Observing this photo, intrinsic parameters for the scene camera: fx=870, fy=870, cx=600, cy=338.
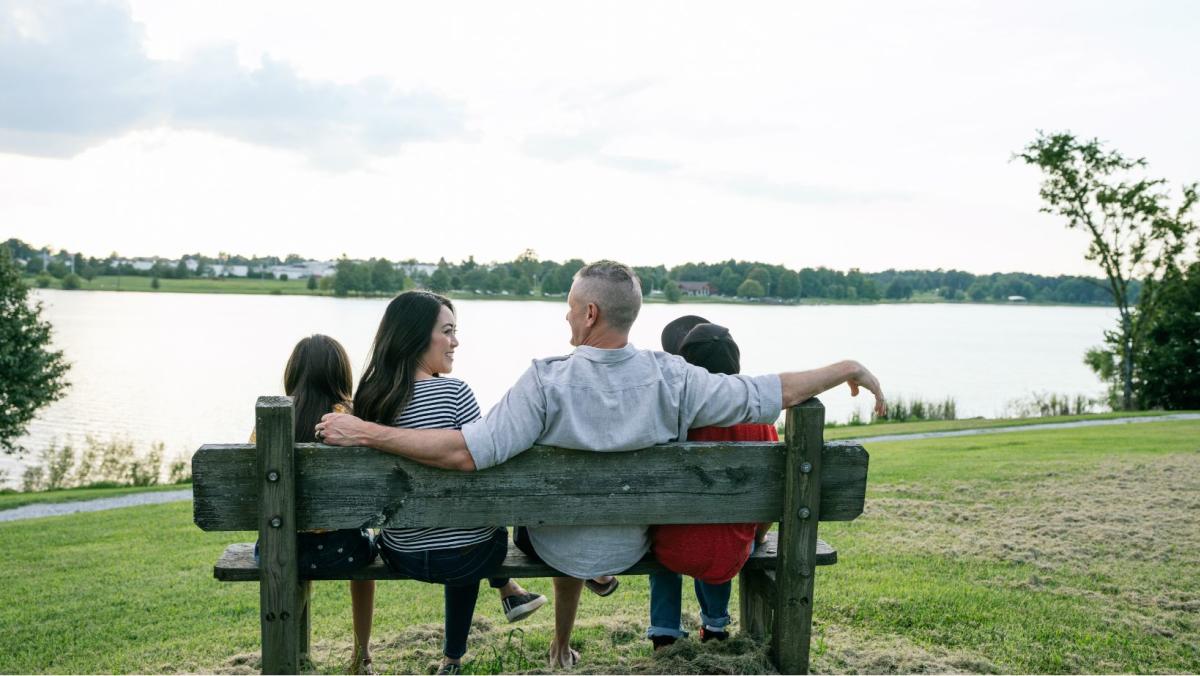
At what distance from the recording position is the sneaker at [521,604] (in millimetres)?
3807

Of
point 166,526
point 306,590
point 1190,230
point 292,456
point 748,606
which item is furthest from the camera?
point 1190,230

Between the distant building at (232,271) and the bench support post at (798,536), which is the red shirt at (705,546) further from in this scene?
the distant building at (232,271)

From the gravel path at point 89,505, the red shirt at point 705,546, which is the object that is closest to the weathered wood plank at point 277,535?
the red shirt at point 705,546

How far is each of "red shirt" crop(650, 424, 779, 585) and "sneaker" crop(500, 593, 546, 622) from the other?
0.66 metres

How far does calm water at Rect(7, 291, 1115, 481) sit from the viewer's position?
89.8 feet

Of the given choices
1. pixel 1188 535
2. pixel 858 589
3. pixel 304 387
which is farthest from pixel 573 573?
A: pixel 1188 535

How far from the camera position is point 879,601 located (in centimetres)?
517

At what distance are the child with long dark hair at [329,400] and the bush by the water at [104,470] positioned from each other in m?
15.7

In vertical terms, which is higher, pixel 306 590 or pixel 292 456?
pixel 292 456

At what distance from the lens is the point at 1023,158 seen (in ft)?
92.6

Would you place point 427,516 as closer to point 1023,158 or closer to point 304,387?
point 304,387

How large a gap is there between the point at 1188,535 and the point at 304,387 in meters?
6.70

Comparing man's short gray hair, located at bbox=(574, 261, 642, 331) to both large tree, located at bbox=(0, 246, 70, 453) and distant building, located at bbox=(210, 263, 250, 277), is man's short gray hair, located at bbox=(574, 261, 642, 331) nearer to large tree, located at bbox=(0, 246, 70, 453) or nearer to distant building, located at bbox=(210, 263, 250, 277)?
large tree, located at bbox=(0, 246, 70, 453)

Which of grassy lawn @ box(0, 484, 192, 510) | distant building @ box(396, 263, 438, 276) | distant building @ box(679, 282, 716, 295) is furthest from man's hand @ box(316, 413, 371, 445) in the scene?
distant building @ box(396, 263, 438, 276)
